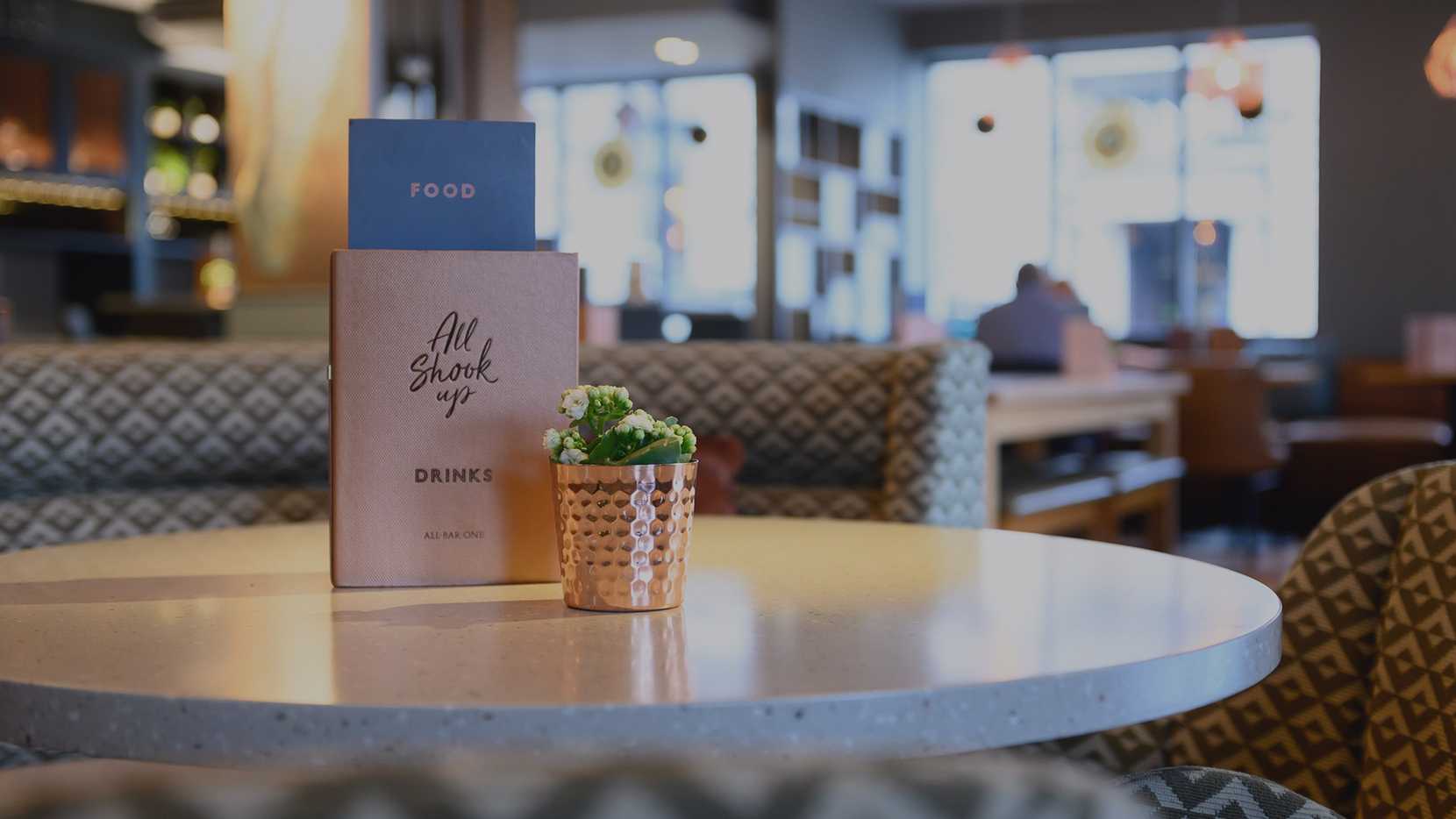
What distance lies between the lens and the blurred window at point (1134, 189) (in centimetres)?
1071

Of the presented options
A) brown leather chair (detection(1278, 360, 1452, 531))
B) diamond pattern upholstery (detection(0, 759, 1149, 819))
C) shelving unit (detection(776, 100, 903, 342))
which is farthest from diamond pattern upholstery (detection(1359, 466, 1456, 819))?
shelving unit (detection(776, 100, 903, 342))

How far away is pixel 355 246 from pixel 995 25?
11.1 metres

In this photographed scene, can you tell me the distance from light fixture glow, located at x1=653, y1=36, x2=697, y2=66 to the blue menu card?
936cm

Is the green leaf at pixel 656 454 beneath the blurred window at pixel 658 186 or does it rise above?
beneath

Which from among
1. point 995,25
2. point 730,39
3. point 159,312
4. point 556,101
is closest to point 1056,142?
point 995,25

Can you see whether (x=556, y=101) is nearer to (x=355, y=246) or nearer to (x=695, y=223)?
(x=695, y=223)

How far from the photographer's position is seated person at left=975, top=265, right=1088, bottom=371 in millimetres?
5398

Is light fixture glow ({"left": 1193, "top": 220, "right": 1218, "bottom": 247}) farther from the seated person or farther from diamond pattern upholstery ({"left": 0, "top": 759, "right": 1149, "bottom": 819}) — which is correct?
diamond pattern upholstery ({"left": 0, "top": 759, "right": 1149, "bottom": 819})

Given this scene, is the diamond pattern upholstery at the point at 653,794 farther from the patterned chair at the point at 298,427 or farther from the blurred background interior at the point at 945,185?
the blurred background interior at the point at 945,185

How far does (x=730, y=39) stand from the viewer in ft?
33.8

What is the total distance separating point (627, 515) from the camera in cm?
98

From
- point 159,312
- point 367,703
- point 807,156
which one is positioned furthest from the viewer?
point 807,156

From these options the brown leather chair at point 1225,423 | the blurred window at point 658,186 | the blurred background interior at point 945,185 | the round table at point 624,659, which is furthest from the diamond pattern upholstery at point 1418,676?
the blurred window at point 658,186

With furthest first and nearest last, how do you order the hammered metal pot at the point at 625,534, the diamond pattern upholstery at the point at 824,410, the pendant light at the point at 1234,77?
the pendant light at the point at 1234,77 → the diamond pattern upholstery at the point at 824,410 → the hammered metal pot at the point at 625,534
